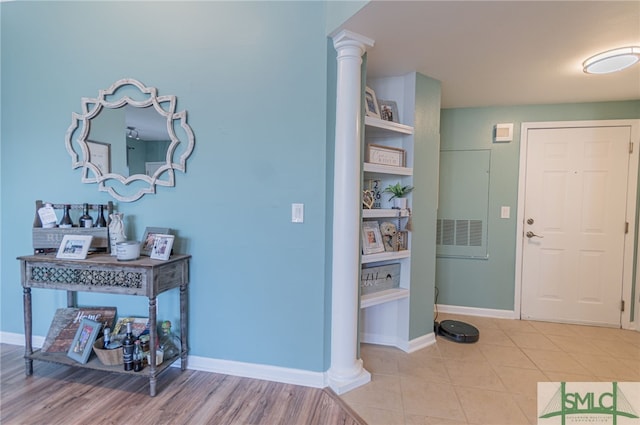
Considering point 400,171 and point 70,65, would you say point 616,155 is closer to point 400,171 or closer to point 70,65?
point 400,171

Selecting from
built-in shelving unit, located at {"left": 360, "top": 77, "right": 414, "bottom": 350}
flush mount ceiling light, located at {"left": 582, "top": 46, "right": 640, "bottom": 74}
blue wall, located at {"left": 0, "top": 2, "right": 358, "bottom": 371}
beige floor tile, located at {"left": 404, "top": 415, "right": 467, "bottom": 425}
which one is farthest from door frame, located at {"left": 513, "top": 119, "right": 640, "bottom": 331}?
blue wall, located at {"left": 0, "top": 2, "right": 358, "bottom": 371}

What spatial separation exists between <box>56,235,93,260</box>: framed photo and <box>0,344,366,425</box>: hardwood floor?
853 millimetres

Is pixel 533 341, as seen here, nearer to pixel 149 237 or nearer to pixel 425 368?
pixel 425 368

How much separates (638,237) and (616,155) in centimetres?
82

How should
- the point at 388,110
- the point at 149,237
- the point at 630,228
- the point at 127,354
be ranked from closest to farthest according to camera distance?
the point at 127,354, the point at 149,237, the point at 388,110, the point at 630,228

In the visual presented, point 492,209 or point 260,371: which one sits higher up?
point 492,209

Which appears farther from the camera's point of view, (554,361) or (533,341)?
(533,341)

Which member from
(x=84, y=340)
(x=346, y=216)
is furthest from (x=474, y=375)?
(x=84, y=340)

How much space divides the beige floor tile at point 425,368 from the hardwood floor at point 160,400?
0.63 metres

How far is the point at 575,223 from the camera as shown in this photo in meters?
3.24

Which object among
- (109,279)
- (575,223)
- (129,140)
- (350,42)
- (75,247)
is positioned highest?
(350,42)

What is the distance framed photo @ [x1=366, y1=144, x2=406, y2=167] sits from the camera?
7.89 feet

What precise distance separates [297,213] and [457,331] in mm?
1876

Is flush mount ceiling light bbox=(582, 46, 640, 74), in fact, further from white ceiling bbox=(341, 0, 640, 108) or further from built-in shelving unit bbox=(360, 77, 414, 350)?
built-in shelving unit bbox=(360, 77, 414, 350)
